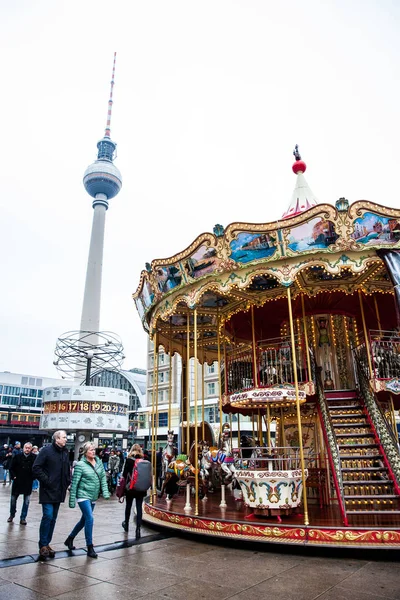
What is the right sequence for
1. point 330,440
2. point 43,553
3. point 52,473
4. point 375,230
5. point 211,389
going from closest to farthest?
point 43,553 → point 52,473 → point 375,230 → point 330,440 → point 211,389

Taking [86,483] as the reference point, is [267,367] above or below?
above

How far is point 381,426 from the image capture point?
9.29m

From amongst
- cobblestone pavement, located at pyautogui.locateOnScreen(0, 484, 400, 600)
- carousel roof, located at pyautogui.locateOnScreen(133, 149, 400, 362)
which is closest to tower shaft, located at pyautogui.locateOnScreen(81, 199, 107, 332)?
carousel roof, located at pyautogui.locateOnScreen(133, 149, 400, 362)

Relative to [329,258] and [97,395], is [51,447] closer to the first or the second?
[329,258]

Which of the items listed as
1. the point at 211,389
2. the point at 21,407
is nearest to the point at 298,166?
the point at 211,389

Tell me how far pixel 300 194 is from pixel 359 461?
7.65m

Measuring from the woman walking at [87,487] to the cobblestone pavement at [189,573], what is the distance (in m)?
0.44

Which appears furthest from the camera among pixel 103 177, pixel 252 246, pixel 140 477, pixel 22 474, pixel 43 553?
pixel 103 177

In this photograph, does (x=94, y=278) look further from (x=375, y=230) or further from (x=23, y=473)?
(x=375, y=230)

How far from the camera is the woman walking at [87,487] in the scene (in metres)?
6.18

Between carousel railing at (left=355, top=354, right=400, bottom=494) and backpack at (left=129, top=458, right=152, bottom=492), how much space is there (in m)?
4.73

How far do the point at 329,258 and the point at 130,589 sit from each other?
265 inches

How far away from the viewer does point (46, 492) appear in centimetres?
609

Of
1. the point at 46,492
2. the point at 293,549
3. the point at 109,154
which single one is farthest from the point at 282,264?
the point at 109,154
